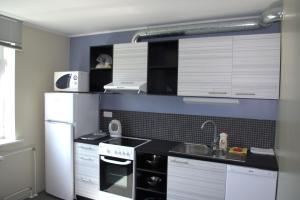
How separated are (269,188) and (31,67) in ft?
10.6

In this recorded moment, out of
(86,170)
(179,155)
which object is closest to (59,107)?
(86,170)

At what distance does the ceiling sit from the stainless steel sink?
1570mm

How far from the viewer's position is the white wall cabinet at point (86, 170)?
2.90m

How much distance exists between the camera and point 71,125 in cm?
297

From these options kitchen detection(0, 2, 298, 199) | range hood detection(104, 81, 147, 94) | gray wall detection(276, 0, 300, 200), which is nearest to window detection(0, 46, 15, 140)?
kitchen detection(0, 2, 298, 199)

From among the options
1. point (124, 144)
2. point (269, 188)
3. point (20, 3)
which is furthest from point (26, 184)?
point (269, 188)

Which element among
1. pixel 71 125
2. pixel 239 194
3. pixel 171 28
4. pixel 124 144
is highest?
pixel 171 28

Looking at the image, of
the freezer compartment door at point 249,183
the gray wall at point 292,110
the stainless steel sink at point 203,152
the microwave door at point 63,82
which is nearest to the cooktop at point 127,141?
the stainless steel sink at point 203,152

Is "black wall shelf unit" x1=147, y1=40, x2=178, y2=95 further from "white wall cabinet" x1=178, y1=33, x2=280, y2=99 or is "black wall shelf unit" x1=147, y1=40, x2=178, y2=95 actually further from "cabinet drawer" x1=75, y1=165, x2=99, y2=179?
"cabinet drawer" x1=75, y1=165, x2=99, y2=179

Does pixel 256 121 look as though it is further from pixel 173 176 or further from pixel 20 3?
pixel 20 3

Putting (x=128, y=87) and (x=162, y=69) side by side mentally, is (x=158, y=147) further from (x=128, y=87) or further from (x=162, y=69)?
(x=162, y=69)

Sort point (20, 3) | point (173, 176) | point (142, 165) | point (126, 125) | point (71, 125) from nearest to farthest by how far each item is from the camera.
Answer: point (20, 3), point (173, 176), point (142, 165), point (71, 125), point (126, 125)

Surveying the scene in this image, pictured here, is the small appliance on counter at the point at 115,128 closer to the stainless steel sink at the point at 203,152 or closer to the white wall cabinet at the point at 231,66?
the stainless steel sink at the point at 203,152

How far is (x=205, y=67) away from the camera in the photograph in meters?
2.54
